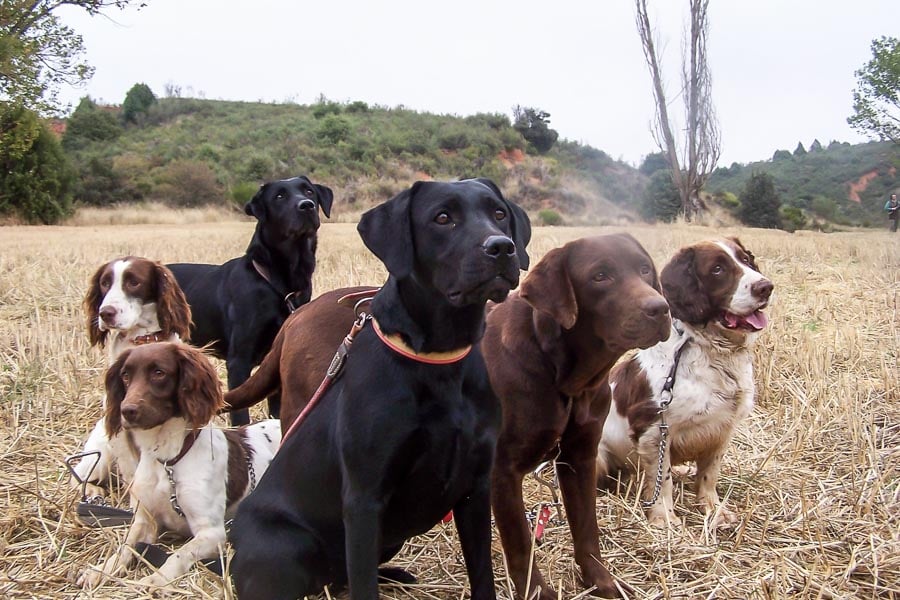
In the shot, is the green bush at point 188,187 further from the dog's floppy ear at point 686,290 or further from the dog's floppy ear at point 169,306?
the dog's floppy ear at point 686,290

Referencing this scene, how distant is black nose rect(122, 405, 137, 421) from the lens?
309 cm

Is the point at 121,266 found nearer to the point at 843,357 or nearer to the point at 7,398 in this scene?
the point at 7,398

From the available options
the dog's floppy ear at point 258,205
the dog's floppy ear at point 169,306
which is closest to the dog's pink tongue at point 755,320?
the dog's floppy ear at point 169,306

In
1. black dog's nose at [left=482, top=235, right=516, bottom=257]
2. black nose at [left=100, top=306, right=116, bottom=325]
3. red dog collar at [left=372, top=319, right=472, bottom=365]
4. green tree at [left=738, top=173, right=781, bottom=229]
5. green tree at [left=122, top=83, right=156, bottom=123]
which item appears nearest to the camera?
black dog's nose at [left=482, top=235, right=516, bottom=257]

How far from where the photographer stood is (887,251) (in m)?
12.1

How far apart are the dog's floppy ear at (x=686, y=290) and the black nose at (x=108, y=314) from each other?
3121 millimetres

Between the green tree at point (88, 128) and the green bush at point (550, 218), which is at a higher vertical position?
the green tree at point (88, 128)

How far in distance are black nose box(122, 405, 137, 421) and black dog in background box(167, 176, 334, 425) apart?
6.15 ft

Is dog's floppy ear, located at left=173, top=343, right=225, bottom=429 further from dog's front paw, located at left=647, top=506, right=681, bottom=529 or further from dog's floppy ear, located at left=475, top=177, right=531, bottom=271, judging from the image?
dog's front paw, located at left=647, top=506, right=681, bottom=529

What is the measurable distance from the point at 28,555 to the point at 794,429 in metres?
3.87

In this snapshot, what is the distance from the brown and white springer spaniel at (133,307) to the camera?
4.29 meters

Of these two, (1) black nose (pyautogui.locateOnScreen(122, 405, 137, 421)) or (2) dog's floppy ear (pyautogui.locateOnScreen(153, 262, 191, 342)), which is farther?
(2) dog's floppy ear (pyautogui.locateOnScreen(153, 262, 191, 342))

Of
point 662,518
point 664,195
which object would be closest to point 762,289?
point 662,518

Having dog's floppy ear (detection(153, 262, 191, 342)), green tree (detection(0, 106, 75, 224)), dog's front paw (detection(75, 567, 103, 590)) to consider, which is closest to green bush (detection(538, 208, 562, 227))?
green tree (detection(0, 106, 75, 224))
